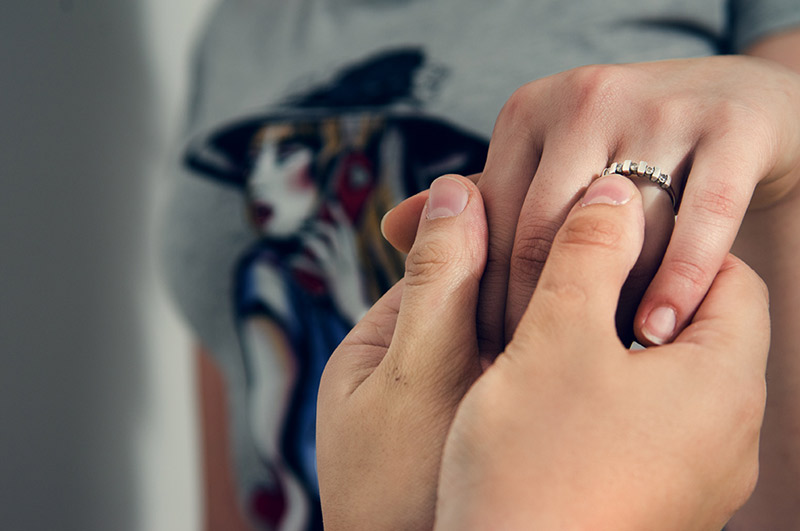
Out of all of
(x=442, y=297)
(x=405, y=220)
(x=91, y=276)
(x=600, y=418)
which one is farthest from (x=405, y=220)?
(x=91, y=276)

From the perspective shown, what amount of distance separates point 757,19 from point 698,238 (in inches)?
14.1

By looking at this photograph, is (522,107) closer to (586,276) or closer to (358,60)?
(586,276)

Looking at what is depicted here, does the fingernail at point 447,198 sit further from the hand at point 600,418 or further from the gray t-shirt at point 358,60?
the gray t-shirt at point 358,60

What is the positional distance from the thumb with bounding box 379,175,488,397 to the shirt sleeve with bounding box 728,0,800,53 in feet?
1.27

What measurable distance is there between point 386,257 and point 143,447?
64cm

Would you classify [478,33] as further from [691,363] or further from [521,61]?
[691,363]

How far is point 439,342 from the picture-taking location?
1.05 feet

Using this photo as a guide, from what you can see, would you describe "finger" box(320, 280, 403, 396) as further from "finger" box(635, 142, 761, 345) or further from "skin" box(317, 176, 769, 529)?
"finger" box(635, 142, 761, 345)

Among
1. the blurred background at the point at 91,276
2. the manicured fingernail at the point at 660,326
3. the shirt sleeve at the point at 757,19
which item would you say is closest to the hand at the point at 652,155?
the manicured fingernail at the point at 660,326

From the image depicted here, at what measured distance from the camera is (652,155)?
362 mm

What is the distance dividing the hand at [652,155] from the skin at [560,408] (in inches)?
0.9

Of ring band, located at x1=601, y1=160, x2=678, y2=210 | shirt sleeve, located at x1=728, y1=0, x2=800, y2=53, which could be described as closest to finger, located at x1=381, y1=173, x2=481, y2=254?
ring band, located at x1=601, y1=160, x2=678, y2=210

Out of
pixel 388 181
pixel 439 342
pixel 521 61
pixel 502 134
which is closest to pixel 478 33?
pixel 521 61

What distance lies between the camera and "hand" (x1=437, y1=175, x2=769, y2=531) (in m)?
0.25
